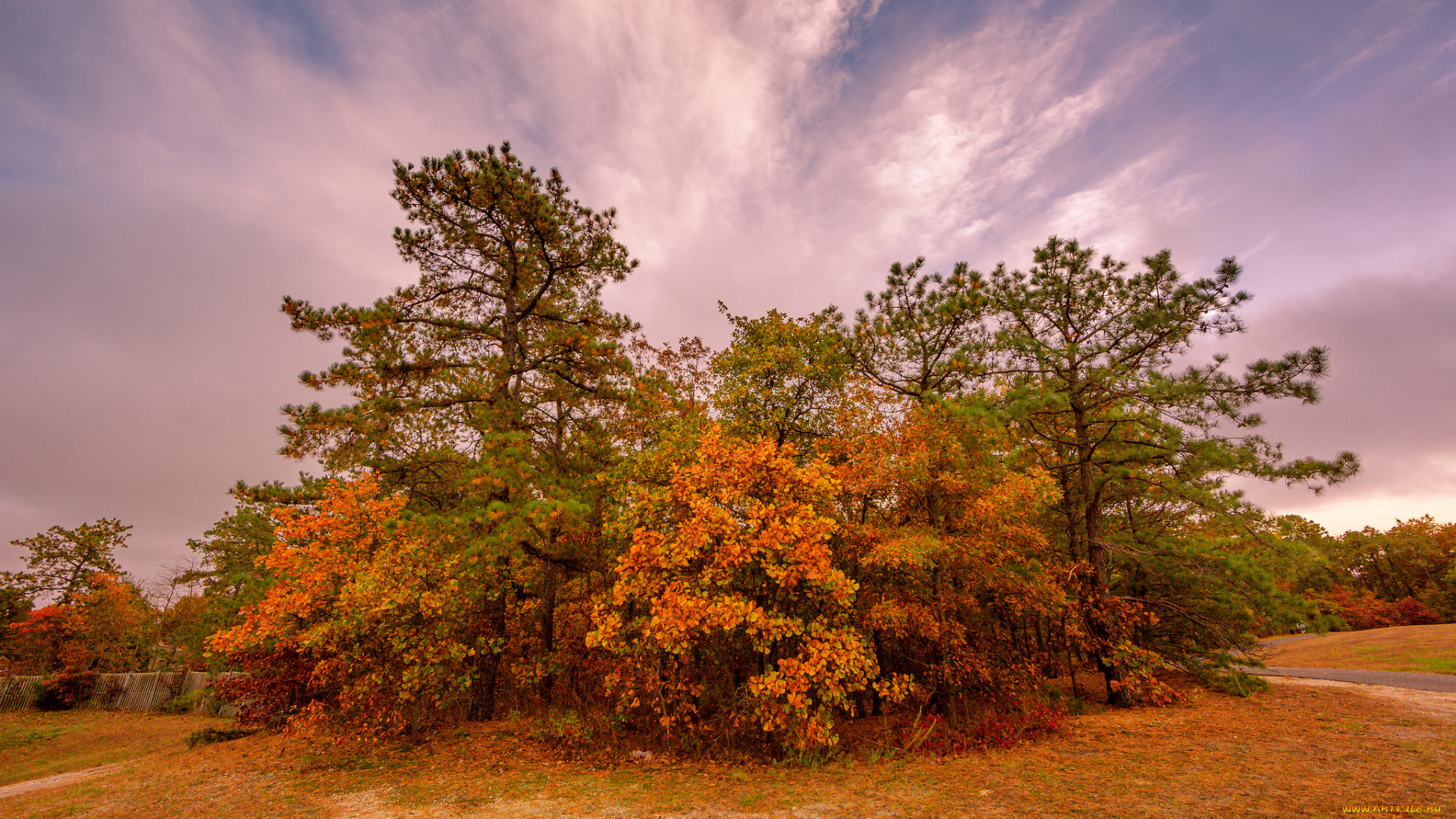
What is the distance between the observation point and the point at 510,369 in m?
12.0

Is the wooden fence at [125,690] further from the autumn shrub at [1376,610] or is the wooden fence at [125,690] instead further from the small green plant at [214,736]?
the autumn shrub at [1376,610]

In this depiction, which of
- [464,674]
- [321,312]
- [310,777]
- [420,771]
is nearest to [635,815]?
[420,771]

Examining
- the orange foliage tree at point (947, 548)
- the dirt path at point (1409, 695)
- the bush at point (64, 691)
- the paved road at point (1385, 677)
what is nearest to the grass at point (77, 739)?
the bush at point (64, 691)

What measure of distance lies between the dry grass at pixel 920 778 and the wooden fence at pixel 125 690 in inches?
846

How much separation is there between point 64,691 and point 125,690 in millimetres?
3061

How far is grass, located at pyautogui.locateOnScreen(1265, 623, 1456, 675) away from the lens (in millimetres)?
17422

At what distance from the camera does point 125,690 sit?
88.7 feet

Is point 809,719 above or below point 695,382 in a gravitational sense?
below

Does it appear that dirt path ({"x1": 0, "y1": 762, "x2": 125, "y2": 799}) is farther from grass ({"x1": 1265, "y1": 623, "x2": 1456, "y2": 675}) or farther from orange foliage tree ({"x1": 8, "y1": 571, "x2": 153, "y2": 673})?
grass ({"x1": 1265, "y1": 623, "x2": 1456, "y2": 675})

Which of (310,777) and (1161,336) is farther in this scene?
(1161,336)

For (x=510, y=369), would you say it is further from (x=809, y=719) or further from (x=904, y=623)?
(x=904, y=623)

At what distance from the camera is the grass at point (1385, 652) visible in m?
17.4

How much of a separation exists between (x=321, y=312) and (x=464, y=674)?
303 inches

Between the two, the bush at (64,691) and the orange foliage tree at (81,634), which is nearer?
the bush at (64,691)
